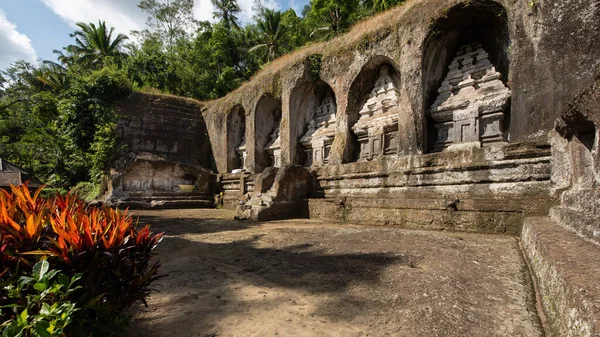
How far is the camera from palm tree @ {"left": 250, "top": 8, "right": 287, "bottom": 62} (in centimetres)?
2662

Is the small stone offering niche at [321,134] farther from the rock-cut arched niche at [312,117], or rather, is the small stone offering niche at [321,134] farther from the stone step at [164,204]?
the stone step at [164,204]

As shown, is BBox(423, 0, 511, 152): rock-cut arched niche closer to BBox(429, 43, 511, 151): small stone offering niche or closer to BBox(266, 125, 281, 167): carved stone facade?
BBox(429, 43, 511, 151): small stone offering niche

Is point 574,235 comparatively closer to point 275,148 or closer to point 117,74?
point 275,148

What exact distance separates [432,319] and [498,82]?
6.82 m

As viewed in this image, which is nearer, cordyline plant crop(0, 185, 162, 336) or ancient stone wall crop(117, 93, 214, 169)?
cordyline plant crop(0, 185, 162, 336)

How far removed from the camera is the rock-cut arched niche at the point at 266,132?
13.3 meters

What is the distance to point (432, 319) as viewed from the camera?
205 cm

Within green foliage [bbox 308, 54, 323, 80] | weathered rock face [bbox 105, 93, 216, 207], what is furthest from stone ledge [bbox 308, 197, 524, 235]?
weathered rock face [bbox 105, 93, 216, 207]

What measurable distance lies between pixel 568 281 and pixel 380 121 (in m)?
7.71

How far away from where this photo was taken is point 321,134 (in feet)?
36.2

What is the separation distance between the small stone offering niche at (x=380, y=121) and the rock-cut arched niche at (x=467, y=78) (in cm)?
109

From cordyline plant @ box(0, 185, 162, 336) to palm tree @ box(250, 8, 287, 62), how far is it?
26.7 m

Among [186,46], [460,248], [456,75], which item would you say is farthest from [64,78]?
[460,248]

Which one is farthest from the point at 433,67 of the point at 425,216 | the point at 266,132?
the point at 266,132
